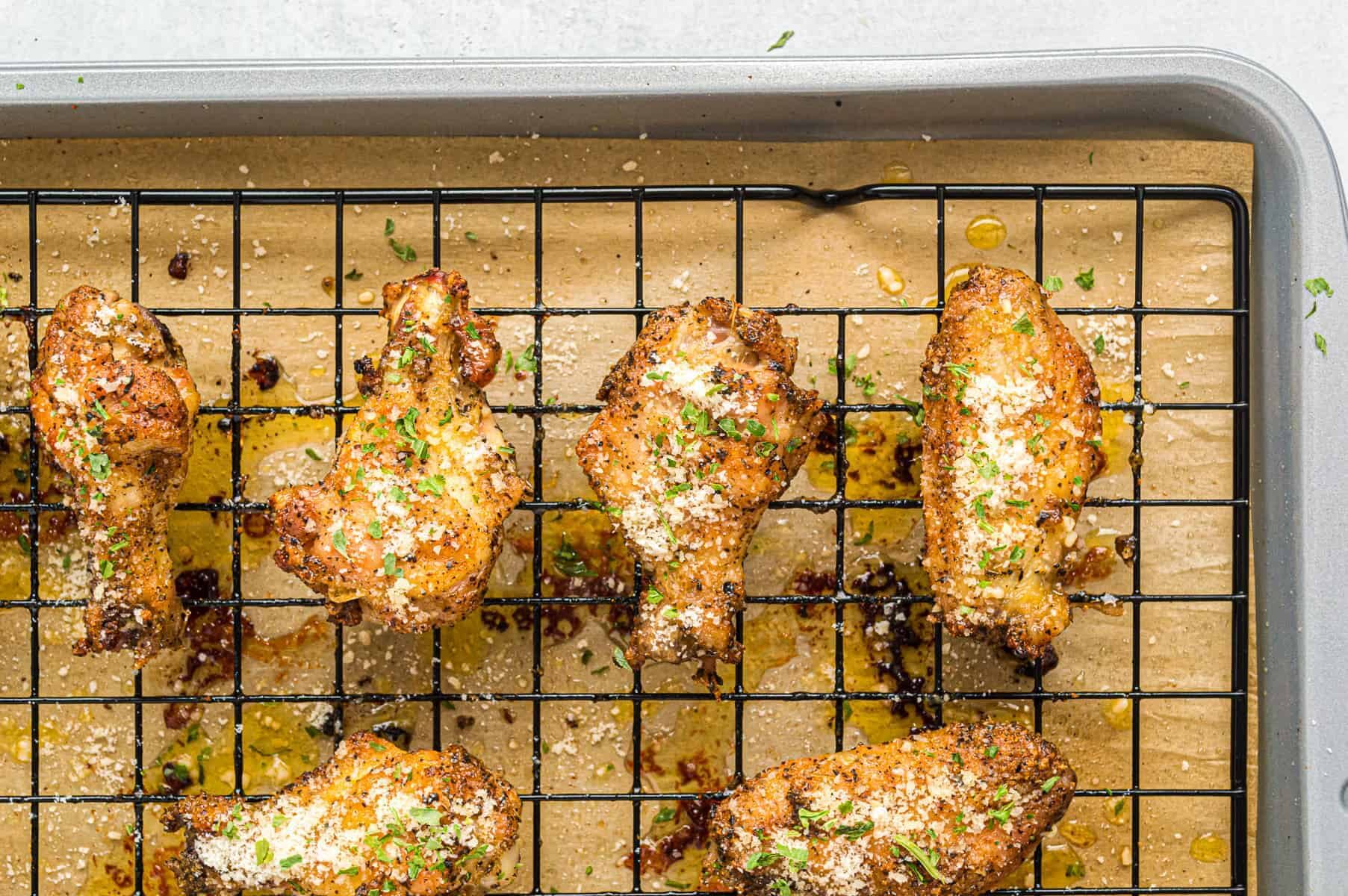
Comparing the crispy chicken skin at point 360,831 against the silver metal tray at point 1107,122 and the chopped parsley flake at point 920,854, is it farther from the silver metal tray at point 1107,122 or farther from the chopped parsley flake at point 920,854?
the silver metal tray at point 1107,122

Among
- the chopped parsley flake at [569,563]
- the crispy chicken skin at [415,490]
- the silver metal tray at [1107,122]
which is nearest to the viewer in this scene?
the crispy chicken skin at [415,490]

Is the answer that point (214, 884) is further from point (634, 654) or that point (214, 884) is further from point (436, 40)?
point (436, 40)

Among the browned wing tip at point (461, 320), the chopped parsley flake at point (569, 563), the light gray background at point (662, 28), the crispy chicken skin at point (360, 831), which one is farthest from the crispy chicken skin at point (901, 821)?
the light gray background at point (662, 28)

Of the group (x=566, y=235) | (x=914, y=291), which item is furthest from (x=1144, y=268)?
(x=566, y=235)

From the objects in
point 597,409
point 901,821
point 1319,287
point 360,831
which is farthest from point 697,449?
point 1319,287

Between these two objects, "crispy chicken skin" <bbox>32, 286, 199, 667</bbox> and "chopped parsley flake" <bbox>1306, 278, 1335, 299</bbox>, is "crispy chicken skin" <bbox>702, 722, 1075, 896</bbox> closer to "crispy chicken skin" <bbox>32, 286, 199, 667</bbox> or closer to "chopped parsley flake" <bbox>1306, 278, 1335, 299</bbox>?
"chopped parsley flake" <bbox>1306, 278, 1335, 299</bbox>

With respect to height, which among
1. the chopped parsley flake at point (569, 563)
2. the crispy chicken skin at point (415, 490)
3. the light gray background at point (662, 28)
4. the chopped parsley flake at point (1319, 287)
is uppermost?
the light gray background at point (662, 28)
